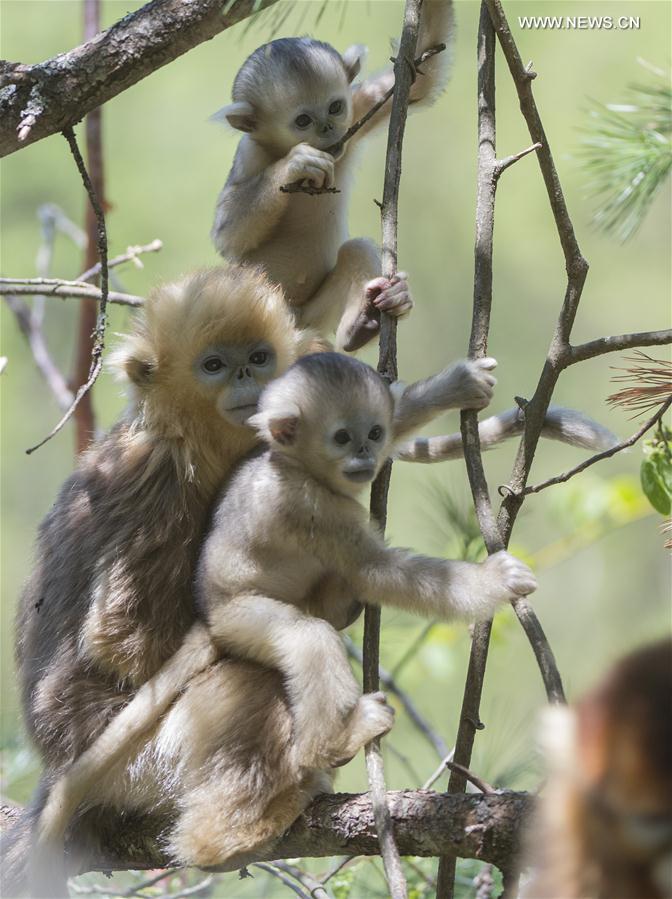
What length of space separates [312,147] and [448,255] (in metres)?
7.23

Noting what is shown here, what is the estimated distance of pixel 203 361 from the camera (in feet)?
9.49

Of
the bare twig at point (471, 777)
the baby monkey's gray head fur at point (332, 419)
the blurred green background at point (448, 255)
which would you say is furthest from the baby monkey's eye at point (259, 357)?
the blurred green background at point (448, 255)

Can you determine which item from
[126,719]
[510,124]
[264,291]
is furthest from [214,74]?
[126,719]

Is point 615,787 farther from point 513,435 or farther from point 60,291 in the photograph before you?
point 60,291

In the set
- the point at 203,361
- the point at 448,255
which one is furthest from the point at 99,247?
the point at 448,255

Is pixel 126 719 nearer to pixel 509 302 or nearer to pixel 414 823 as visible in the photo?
pixel 414 823

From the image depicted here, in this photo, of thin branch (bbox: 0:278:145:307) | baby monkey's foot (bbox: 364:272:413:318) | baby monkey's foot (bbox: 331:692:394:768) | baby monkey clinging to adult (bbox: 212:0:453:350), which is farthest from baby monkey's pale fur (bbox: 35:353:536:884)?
thin branch (bbox: 0:278:145:307)

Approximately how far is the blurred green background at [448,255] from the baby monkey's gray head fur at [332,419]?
21.6 ft

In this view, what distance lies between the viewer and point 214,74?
10656 mm

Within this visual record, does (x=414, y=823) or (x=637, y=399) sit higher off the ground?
(x=637, y=399)

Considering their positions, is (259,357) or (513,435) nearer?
(259,357)

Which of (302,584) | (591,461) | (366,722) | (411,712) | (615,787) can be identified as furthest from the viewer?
(411,712)

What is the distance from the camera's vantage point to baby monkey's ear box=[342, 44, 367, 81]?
376cm

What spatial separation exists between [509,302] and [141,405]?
7898 mm
